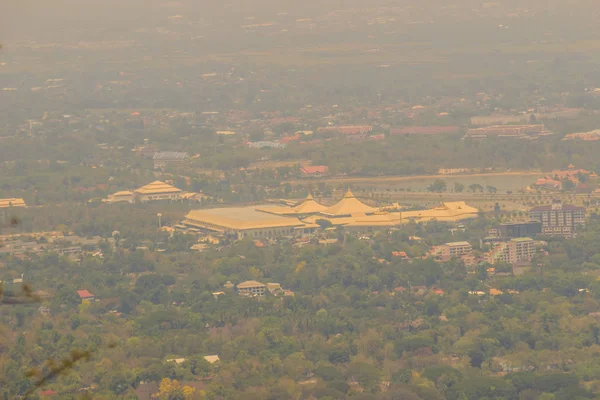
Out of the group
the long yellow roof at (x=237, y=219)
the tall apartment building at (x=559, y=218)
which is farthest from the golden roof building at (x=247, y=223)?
the tall apartment building at (x=559, y=218)

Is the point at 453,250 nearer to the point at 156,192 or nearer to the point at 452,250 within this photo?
the point at 452,250

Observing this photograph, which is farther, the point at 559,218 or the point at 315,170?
the point at 315,170

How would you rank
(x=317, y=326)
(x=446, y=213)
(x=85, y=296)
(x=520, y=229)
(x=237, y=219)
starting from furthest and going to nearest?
(x=446, y=213), (x=237, y=219), (x=520, y=229), (x=85, y=296), (x=317, y=326)

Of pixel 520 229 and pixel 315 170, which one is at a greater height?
pixel 520 229

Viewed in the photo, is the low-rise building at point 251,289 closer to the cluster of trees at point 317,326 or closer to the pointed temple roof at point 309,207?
the cluster of trees at point 317,326

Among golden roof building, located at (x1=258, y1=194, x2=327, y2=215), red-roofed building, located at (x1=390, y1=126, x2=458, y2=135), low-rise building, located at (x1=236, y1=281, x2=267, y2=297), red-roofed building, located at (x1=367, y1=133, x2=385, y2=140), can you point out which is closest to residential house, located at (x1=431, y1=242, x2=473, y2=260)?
low-rise building, located at (x1=236, y1=281, x2=267, y2=297)

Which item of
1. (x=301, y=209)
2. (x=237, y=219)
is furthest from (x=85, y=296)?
(x=301, y=209)

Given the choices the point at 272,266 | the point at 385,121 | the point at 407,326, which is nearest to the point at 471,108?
the point at 385,121
